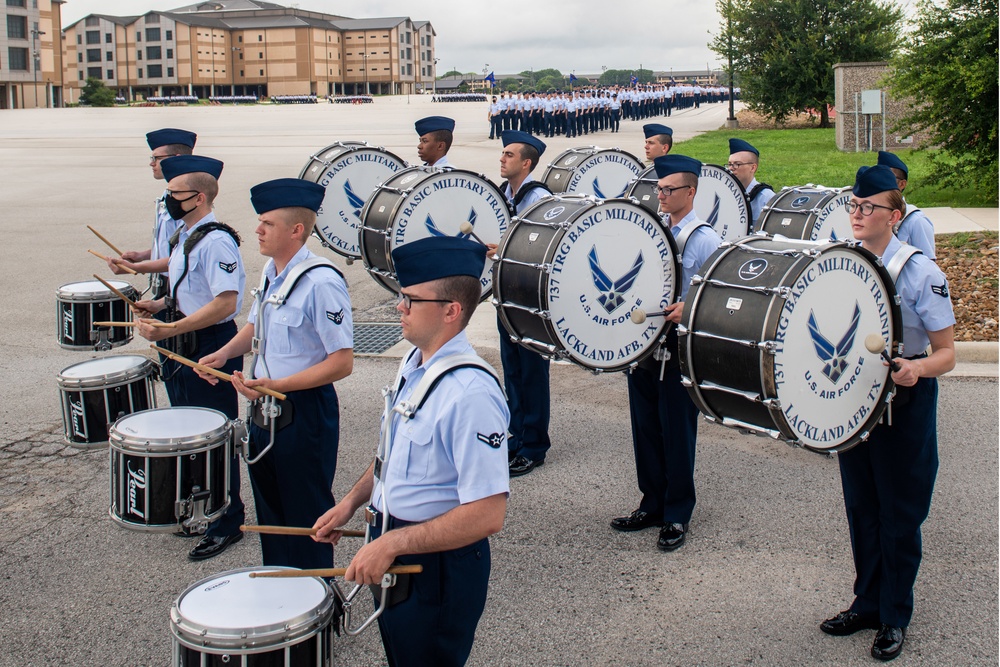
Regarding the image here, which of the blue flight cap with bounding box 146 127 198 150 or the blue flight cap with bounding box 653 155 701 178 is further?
the blue flight cap with bounding box 146 127 198 150

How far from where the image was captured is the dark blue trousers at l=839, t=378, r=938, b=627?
13.8 feet

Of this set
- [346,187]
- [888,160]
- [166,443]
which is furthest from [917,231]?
[346,187]

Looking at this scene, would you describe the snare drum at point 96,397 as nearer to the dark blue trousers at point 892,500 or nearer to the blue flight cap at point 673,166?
the blue flight cap at point 673,166

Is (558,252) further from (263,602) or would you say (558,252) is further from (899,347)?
(263,602)

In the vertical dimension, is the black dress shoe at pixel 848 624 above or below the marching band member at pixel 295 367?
below

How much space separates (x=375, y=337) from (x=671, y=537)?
5.04 meters

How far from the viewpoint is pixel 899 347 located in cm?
410

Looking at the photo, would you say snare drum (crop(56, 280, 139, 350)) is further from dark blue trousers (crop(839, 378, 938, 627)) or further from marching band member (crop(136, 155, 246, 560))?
dark blue trousers (crop(839, 378, 938, 627))

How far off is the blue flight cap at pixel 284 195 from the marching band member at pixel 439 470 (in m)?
1.44

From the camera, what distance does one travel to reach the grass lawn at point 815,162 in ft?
53.5

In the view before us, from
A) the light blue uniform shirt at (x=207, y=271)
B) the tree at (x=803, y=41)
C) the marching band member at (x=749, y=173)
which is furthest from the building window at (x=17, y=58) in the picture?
the light blue uniform shirt at (x=207, y=271)

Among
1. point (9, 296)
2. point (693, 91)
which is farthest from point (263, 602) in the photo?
point (693, 91)

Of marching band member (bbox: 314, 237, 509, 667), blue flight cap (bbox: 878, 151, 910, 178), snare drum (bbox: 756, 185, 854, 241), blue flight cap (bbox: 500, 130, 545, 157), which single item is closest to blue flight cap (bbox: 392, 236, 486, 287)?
marching band member (bbox: 314, 237, 509, 667)

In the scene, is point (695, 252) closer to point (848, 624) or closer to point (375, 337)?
point (848, 624)
